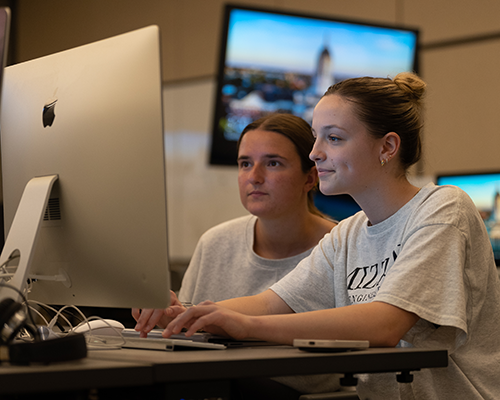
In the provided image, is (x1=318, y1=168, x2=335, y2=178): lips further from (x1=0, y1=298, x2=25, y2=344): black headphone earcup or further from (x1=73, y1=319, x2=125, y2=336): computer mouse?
(x1=0, y1=298, x2=25, y2=344): black headphone earcup

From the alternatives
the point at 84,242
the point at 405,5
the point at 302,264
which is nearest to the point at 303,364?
the point at 84,242

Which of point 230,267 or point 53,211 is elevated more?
point 53,211

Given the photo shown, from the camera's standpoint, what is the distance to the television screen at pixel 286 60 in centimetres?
257

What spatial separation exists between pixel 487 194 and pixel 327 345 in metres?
1.94

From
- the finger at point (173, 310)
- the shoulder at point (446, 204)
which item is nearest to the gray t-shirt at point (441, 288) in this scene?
the shoulder at point (446, 204)

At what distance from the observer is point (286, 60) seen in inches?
107

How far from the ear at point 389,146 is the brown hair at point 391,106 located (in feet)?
0.05

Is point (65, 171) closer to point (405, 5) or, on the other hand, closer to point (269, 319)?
point (269, 319)

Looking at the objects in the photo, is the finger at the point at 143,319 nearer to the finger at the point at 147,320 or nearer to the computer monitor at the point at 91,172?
the finger at the point at 147,320

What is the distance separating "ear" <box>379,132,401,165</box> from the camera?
1.29m

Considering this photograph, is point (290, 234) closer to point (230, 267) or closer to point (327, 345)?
point (230, 267)

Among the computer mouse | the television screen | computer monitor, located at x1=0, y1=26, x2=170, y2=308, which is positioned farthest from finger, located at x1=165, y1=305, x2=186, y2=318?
the television screen

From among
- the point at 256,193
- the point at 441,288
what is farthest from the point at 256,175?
the point at 441,288

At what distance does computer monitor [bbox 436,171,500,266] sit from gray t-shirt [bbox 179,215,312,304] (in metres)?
1.06
